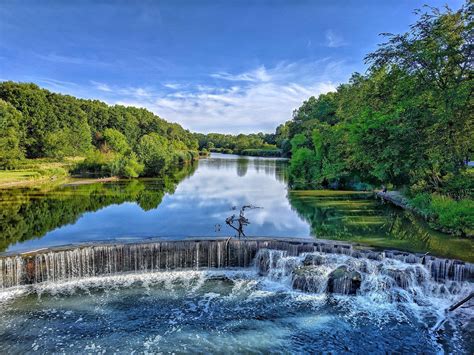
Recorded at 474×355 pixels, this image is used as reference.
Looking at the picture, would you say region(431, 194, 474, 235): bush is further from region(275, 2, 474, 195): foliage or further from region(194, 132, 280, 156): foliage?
region(194, 132, 280, 156): foliage

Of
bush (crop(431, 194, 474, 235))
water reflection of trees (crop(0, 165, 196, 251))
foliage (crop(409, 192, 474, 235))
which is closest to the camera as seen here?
bush (crop(431, 194, 474, 235))

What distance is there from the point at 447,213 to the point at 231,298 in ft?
38.7

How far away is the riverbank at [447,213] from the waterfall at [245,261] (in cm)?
505

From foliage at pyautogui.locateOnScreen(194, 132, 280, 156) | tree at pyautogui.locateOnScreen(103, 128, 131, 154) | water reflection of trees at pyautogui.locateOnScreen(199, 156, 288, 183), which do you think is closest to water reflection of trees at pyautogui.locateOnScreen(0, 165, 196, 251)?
water reflection of trees at pyautogui.locateOnScreen(199, 156, 288, 183)

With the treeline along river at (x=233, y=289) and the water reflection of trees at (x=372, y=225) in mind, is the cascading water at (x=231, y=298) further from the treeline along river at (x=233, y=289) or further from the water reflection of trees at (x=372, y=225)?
the water reflection of trees at (x=372, y=225)

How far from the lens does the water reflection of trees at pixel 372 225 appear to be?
14.5 m

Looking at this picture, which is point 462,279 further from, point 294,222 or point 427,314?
point 294,222

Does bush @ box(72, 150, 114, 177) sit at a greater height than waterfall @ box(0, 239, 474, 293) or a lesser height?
greater

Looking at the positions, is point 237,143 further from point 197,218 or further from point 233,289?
point 233,289

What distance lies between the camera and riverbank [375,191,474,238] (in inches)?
619

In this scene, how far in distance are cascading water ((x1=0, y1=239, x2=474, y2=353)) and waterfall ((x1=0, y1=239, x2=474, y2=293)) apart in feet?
0.12

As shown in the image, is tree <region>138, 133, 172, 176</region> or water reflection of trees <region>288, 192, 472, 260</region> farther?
tree <region>138, 133, 172, 176</region>

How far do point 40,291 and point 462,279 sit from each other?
13388mm

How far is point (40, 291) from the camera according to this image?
11.5m
